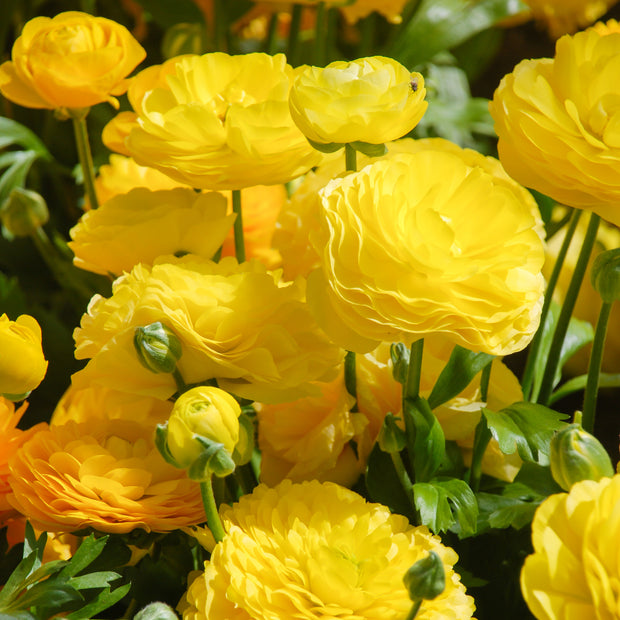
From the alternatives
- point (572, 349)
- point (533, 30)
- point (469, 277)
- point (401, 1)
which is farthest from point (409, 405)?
point (533, 30)

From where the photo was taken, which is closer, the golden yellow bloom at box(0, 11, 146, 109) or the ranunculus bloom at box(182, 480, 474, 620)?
the ranunculus bloom at box(182, 480, 474, 620)

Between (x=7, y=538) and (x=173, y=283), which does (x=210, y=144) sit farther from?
(x=7, y=538)

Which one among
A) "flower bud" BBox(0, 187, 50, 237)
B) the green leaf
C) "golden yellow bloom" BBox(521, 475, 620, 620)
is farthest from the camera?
"flower bud" BBox(0, 187, 50, 237)

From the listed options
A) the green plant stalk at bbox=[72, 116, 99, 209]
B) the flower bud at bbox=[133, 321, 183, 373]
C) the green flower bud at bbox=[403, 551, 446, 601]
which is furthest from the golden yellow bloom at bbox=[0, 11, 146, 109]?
the green flower bud at bbox=[403, 551, 446, 601]

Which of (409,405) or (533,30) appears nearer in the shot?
(409,405)

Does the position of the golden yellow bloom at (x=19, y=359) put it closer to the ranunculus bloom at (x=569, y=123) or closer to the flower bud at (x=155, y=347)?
the flower bud at (x=155, y=347)

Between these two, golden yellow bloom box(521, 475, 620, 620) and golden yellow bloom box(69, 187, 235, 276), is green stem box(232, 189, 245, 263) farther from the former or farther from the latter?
golden yellow bloom box(521, 475, 620, 620)
